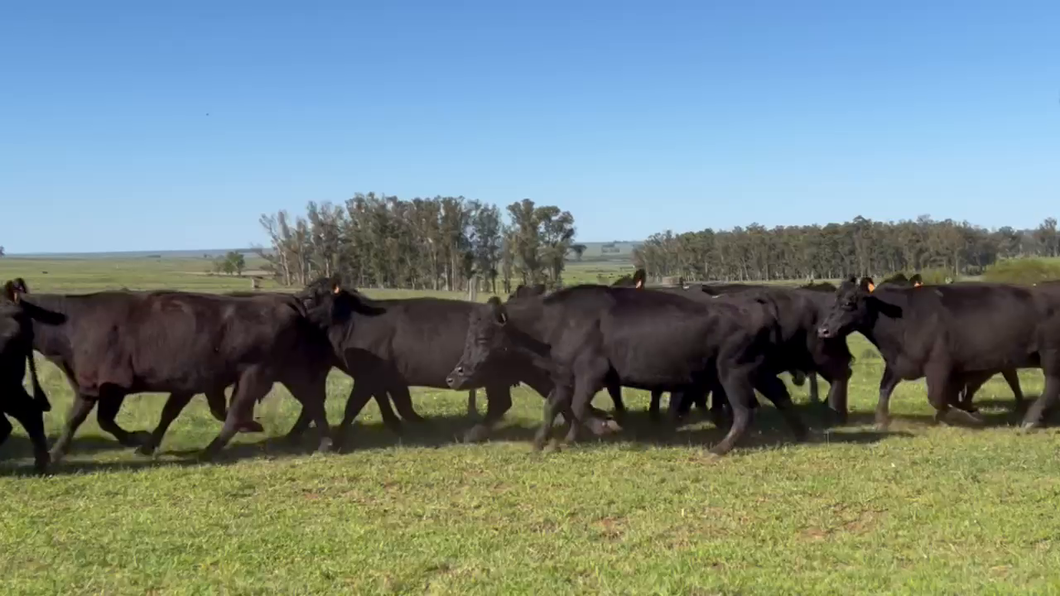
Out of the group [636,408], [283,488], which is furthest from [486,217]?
[283,488]

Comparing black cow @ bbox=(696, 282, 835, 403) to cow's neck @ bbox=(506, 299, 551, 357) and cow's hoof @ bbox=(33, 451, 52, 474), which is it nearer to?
cow's neck @ bbox=(506, 299, 551, 357)

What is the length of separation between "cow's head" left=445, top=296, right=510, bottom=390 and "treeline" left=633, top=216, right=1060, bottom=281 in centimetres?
7803

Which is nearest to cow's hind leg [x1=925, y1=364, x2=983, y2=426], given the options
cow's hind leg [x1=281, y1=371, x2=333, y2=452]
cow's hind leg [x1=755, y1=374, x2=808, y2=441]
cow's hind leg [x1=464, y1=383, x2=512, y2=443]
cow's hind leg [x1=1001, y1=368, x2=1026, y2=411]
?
cow's hind leg [x1=1001, y1=368, x2=1026, y2=411]

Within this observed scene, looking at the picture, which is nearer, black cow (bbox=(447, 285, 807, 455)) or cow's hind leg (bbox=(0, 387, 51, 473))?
cow's hind leg (bbox=(0, 387, 51, 473))

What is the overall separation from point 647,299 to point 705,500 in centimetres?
349

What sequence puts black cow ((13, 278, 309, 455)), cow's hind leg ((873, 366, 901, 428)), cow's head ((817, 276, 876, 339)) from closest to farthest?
black cow ((13, 278, 309, 455)) < cow's hind leg ((873, 366, 901, 428)) < cow's head ((817, 276, 876, 339))

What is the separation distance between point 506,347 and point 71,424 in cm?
455

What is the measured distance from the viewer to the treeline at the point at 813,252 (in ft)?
294

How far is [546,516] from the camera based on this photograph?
298 inches

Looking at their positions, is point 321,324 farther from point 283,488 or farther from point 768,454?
point 768,454

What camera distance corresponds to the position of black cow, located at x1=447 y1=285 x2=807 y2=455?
1052 centimetres

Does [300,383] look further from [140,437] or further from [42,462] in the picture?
[42,462]

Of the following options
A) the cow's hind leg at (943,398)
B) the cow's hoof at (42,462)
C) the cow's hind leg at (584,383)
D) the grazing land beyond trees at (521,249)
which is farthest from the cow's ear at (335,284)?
the grazing land beyond trees at (521,249)

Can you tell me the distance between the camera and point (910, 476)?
28.5ft
